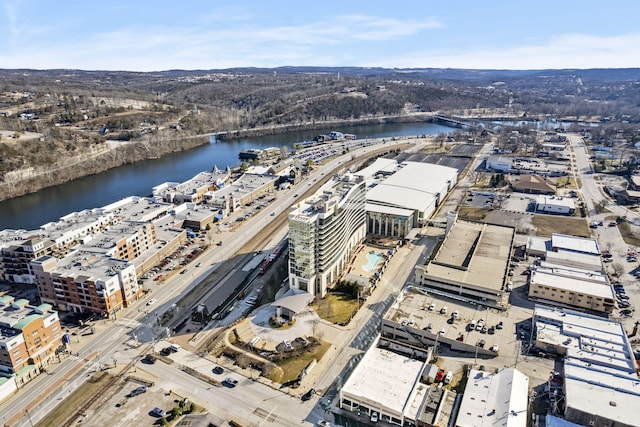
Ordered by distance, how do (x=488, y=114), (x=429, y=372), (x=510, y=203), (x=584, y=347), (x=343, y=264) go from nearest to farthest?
(x=429, y=372)
(x=584, y=347)
(x=343, y=264)
(x=510, y=203)
(x=488, y=114)

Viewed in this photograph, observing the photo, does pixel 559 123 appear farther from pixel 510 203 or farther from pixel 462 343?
pixel 462 343

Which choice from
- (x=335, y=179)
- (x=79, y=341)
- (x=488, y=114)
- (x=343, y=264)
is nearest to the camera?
(x=79, y=341)

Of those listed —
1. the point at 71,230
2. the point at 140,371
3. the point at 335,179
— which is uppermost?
the point at 335,179

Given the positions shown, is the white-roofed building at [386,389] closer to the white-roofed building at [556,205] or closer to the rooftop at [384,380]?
the rooftop at [384,380]

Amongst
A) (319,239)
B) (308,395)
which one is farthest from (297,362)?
(319,239)

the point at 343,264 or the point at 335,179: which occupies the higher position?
the point at 335,179

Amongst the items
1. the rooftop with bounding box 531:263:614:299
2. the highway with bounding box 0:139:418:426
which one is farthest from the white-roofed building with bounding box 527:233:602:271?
the highway with bounding box 0:139:418:426

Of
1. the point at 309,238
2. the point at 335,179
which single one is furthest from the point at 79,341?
the point at 335,179
